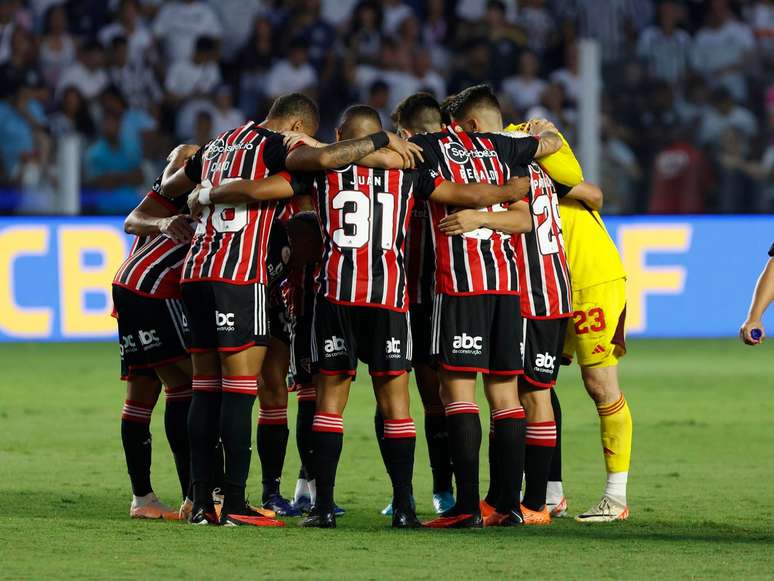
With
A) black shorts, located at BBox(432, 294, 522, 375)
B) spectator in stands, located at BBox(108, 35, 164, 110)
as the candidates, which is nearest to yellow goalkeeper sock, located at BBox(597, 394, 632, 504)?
black shorts, located at BBox(432, 294, 522, 375)

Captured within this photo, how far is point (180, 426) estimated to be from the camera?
20.8 feet

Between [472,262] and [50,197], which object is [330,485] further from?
[50,197]

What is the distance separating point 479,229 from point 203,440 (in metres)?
1.40

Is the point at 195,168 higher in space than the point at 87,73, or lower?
lower

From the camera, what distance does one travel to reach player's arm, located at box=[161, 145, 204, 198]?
20.0 feet

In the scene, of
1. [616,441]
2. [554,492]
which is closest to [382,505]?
[554,492]

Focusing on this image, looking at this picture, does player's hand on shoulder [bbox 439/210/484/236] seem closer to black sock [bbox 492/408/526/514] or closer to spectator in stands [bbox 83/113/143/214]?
black sock [bbox 492/408/526/514]

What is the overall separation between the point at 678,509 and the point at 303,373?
1752 millimetres

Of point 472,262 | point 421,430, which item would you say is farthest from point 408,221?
point 421,430

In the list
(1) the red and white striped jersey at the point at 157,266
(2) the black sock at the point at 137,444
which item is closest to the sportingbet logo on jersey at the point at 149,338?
(1) the red and white striped jersey at the point at 157,266

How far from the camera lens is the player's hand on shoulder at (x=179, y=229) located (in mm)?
6152

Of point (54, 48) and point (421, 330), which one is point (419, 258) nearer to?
point (421, 330)

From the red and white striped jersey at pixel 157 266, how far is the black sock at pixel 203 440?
0.57 metres

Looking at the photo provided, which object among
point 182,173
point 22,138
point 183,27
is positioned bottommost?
point 182,173
